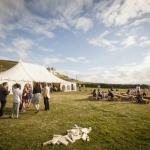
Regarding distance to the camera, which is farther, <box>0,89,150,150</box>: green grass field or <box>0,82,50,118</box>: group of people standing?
<box>0,82,50,118</box>: group of people standing

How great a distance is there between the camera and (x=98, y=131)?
226 inches

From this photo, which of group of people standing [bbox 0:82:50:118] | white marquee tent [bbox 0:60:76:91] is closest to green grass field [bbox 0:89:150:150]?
group of people standing [bbox 0:82:50:118]

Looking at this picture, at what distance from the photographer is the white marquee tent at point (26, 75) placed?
69.9ft

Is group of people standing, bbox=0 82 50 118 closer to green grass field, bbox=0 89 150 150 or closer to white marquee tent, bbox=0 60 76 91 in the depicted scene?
green grass field, bbox=0 89 150 150

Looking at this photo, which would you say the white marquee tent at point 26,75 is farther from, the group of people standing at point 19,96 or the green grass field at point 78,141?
the green grass field at point 78,141

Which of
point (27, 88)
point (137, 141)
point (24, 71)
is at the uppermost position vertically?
point (24, 71)

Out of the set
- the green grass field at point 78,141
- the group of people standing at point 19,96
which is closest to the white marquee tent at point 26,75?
the group of people standing at point 19,96

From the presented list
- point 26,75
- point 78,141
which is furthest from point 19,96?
point 26,75

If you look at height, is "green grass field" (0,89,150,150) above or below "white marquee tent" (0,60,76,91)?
below

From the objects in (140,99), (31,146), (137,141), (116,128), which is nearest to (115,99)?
(140,99)

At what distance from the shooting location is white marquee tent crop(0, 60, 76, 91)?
21297 millimetres

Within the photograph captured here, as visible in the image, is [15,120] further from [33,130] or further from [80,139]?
[80,139]

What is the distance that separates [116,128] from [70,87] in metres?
25.6

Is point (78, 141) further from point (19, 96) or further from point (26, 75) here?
point (26, 75)
